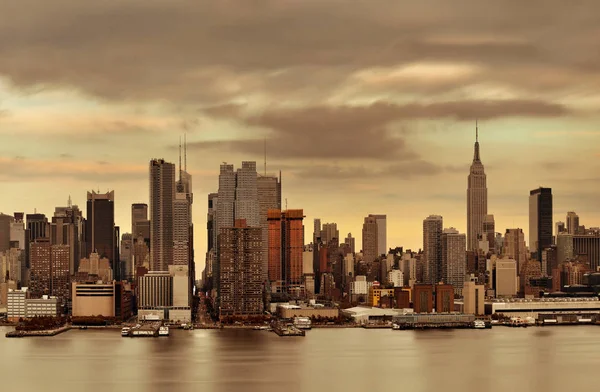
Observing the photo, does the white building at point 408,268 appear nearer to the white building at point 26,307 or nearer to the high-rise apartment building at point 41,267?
the high-rise apartment building at point 41,267

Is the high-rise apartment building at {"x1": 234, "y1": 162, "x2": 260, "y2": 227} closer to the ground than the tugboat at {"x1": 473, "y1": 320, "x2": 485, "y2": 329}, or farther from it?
farther from it

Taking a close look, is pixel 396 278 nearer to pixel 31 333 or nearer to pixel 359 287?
pixel 359 287

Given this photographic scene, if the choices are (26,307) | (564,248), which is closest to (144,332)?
(26,307)

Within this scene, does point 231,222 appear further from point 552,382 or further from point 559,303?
point 552,382

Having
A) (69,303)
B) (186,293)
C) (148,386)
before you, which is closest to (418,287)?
(186,293)

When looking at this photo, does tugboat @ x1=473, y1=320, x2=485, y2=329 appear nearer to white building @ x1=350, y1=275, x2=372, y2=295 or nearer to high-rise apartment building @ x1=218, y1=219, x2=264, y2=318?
high-rise apartment building @ x1=218, y1=219, x2=264, y2=318

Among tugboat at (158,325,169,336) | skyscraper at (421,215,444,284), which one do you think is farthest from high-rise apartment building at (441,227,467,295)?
tugboat at (158,325,169,336)
